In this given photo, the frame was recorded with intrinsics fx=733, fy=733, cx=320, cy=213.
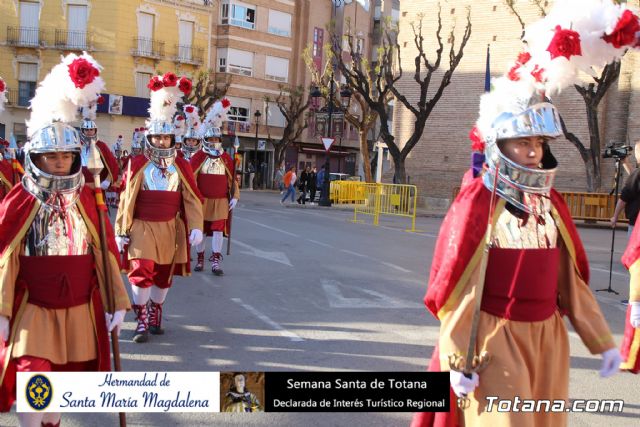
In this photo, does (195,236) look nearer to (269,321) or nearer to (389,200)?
(269,321)

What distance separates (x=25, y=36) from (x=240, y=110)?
1559 centimetres

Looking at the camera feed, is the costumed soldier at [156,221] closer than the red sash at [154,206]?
Yes

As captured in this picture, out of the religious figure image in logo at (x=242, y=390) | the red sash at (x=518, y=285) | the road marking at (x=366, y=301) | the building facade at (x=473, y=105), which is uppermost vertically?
the building facade at (x=473, y=105)

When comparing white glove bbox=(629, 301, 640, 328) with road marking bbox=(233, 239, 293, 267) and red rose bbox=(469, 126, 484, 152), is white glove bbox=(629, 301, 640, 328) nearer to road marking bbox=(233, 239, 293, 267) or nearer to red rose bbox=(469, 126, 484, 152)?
red rose bbox=(469, 126, 484, 152)

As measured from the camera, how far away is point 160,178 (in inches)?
297

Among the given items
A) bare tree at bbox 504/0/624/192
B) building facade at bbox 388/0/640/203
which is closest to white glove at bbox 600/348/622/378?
bare tree at bbox 504/0/624/192

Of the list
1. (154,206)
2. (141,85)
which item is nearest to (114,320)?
(154,206)

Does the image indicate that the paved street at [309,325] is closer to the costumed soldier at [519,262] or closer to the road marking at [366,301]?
the road marking at [366,301]

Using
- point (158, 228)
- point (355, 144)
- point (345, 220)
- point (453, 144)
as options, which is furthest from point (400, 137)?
point (158, 228)

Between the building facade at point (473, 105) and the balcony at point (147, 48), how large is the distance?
18.2 m

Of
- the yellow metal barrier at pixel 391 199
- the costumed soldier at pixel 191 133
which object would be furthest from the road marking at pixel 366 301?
the yellow metal barrier at pixel 391 199

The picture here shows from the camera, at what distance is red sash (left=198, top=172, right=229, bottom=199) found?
39.4 ft

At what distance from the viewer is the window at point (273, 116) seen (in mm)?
55906

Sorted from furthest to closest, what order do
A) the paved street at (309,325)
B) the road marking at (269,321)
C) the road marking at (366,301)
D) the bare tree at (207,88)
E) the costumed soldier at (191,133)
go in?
the bare tree at (207,88), the costumed soldier at (191,133), the road marking at (366,301), the road marking at (269,321), the paved street at (309,325)
